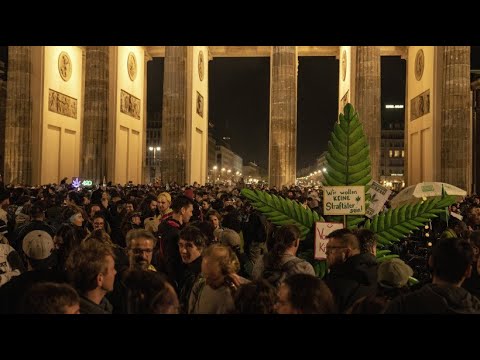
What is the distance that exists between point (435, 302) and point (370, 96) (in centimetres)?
3041

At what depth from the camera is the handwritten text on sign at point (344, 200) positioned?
216 inches

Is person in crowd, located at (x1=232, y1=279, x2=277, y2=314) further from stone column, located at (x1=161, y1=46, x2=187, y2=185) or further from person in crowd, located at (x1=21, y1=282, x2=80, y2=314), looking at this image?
stone column, located at (x1=161, y1=46, x2=187, y2=185)

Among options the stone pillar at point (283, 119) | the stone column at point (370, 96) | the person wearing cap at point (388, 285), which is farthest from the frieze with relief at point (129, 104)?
the person wearing cap at point (388, 285)

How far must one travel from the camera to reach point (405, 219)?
5.68m

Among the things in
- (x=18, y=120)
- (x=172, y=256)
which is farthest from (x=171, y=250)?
(x=18, y=120)

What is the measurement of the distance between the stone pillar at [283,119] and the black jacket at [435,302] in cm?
3322

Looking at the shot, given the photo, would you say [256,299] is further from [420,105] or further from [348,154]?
[420,105]

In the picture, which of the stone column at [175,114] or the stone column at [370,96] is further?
the stone column at [175,114]

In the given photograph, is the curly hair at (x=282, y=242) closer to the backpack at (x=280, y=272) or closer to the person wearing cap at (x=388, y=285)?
the backpack at (x=280, y=272)

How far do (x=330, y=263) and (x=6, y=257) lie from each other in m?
3.11

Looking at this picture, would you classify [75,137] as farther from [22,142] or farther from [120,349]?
[120,349]

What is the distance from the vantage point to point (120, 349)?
8.21 ft

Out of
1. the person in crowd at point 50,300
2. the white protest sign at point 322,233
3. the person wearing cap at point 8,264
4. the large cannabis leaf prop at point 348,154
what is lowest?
the person wearing cap at point 8,264
